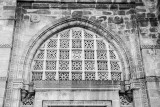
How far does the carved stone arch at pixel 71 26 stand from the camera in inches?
312

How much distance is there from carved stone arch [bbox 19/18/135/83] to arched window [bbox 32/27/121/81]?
0.14m

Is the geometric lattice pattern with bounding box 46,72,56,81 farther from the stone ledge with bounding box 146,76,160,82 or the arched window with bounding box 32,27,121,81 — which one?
the stone ledge with bounding box 146,76,160,82

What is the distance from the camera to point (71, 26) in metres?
8.73

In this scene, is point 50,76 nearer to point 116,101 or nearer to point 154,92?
point 116,101

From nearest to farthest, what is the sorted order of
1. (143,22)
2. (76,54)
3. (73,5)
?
(76,54)
(143,22)
(73,5)

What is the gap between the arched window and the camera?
312 inches

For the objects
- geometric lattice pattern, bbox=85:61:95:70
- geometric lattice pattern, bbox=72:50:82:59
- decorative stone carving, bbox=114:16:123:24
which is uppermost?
decorative stone carving, bbox=114:16:123:24

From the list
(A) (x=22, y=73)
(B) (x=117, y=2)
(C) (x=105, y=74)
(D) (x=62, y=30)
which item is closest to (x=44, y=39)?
(D) (x=62, y=30)

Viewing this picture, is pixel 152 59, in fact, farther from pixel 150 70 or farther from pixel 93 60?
pixel 93 60

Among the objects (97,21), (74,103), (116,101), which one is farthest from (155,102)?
(97,21)

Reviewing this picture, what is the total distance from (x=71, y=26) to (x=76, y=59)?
1.22 m

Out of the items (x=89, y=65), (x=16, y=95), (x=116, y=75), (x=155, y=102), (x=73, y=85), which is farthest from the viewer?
(x=89, y=65)

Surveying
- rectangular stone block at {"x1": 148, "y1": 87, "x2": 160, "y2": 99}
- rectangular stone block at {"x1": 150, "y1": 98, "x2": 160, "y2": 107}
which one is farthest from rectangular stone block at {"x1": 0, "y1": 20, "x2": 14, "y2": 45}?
rectangular stone block at {"x1": 150, "y1": 98, "x2": 160, "y2": 107}

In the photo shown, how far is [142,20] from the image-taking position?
8.52m
